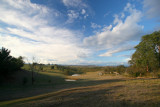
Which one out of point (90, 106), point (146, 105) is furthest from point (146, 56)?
point (90, 106)

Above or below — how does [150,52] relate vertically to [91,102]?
above

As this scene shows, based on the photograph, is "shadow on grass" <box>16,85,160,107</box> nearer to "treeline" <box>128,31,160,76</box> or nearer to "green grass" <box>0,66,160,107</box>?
"green grass" <box>0,66,160,107</box>

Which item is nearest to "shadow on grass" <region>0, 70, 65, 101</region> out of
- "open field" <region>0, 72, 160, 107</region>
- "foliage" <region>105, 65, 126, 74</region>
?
"open field" <region>0, 72, 160, 107</region>

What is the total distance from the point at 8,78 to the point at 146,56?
129ft

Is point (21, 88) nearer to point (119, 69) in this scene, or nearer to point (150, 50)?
point (150, 50)

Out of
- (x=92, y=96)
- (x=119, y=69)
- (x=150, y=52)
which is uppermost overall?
(x=150, y=52)

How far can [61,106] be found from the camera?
251 inches

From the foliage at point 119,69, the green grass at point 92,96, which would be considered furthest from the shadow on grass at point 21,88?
the foliage at point 119,69

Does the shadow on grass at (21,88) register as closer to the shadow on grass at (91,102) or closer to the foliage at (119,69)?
the shadow on grass at (91,102)

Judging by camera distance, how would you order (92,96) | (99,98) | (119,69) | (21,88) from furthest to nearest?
1. (119,69)
2. (21,88)
3. (92,96)
4. (99,98)

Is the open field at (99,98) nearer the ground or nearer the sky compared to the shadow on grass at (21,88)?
nearer the sky

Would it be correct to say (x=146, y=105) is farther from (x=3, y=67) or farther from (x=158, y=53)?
(x=3, y=67)

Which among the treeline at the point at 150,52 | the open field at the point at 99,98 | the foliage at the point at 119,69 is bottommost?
the foliage at the point at 119,69

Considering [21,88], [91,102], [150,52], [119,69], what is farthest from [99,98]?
[119,69]
